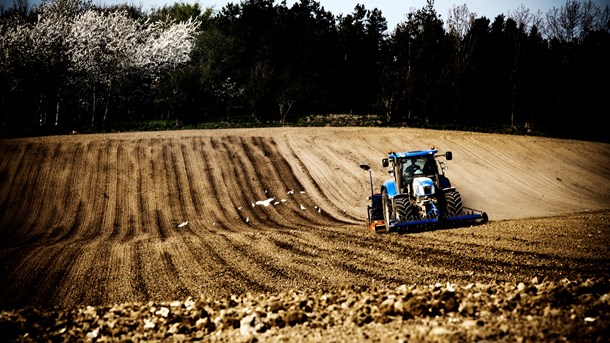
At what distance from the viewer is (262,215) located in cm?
1788

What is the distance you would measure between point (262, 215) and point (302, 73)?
3221 centimetres

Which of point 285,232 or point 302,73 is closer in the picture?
point 285,232

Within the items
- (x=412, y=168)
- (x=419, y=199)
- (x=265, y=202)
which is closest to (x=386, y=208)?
(x=419, y=199)

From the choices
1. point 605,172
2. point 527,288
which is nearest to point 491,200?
point 605,172

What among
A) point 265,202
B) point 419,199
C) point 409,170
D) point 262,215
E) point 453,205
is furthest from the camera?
point 265,202

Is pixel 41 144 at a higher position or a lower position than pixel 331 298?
higher

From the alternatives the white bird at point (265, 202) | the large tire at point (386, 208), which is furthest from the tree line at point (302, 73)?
the large tire at point (386, 208)

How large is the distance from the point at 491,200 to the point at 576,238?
10491mm

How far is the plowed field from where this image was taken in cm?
878

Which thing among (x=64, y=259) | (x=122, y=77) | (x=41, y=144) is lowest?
(x=64, y=259)

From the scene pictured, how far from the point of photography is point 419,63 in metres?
41.8

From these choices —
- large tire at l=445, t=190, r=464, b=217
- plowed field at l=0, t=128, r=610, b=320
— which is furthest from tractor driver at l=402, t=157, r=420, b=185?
plowed field at l=0, t=128, r=610, b=320

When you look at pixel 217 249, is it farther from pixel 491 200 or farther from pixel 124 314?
pixel 491 200

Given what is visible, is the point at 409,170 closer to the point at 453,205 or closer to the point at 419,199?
the point at 419,199
